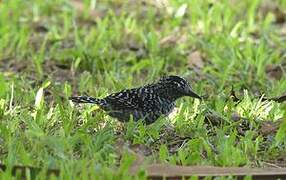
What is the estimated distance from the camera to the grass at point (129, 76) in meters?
5.50

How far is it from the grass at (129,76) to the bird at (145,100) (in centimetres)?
11

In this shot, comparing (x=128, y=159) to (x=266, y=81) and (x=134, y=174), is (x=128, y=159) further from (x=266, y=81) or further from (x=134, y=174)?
(x=266, y=81)

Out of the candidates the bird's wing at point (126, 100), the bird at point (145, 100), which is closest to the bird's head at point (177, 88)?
the bird at point (145, 100)

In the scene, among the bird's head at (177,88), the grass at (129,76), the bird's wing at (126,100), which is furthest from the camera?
the bird's head at (177,88)

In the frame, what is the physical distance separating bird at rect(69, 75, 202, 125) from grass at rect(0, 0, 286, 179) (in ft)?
0.37

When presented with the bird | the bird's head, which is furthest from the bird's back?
the bird's head

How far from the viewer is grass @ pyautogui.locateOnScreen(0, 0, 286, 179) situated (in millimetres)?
5504

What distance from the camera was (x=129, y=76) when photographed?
7965 mm

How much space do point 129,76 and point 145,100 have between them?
1567 mm

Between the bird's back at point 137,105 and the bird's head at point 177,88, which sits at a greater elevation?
the bird's head at point 177,88

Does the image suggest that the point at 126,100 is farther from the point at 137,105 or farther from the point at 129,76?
the point at 129,76

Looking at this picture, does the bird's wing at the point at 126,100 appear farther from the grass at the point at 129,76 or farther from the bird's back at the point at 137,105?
the grass at the point at 129,76

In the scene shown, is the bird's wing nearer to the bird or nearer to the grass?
the bird

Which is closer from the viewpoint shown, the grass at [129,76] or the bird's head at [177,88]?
the grass at [129,76]
